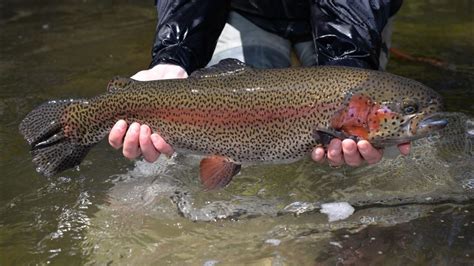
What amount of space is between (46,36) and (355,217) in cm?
482

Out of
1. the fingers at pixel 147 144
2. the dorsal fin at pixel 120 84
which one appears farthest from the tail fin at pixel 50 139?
the fingers at pixel 147 144

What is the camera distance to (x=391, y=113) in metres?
2.73

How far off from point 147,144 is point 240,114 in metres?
0.46

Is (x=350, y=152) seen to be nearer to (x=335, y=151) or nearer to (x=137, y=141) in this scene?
(x=335, y=151)

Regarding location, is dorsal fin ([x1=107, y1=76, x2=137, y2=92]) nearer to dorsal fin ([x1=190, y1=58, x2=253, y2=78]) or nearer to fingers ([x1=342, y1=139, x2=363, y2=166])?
dorsal fin ([x1=190, y1=58, x2=253, y2=78])

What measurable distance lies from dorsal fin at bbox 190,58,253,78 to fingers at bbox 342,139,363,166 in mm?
584

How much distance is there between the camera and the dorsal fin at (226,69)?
307cm

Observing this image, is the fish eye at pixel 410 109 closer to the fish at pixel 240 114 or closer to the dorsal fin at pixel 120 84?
the fish at pixel 240 114

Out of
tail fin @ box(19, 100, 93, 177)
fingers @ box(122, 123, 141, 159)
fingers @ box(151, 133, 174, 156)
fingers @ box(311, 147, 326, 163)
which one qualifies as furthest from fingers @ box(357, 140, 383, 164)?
tail fin @ box(19, 100, 93, 177)

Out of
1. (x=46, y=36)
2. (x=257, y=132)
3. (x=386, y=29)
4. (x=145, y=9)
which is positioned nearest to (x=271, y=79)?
(x=257, y=132)

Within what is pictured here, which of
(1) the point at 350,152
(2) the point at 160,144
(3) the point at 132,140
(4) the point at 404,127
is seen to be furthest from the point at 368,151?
(3) the point at 132,140

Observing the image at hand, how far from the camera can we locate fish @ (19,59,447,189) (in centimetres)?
277

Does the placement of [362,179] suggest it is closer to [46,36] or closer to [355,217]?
[355,217]

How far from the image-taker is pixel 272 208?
11.9ft
